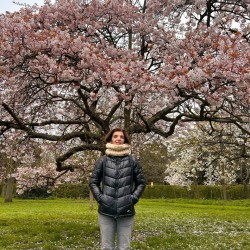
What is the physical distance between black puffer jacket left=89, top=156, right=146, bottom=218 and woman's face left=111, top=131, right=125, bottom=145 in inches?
8.3

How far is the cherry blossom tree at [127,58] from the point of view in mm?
7230

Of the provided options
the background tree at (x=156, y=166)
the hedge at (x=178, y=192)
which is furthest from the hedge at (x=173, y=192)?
the background tree at (x=156, y=166)

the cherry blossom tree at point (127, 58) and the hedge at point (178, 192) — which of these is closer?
the cherry blossom tree at point (127, 58)

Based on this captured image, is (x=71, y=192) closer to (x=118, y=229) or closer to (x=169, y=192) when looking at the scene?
(x=169, y=192)

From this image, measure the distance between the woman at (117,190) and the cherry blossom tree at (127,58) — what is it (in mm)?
2260

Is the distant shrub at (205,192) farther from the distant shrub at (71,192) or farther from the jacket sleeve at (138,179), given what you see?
the jacket sleeve at (138,179)

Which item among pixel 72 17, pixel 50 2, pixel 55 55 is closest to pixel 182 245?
pixel 55 55

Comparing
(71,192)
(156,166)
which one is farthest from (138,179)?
(71,192)

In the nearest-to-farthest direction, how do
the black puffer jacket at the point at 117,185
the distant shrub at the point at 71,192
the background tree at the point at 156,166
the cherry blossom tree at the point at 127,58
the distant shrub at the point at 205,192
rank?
the black puffer jacket at the point at 117,185 → the cherry blossom tree at the point at 127,58 → the background tree at the point at 156,166 → the distant shrub at the point at 205,192 → the distant shrub at the point at 71,192

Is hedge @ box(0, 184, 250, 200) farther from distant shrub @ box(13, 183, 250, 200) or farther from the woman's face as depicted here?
the woman's face

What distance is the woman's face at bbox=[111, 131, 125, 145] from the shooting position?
5.25 metres

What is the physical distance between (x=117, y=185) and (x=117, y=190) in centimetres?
6

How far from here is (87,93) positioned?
29.2ft

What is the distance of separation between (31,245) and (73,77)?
3573 millimetres
